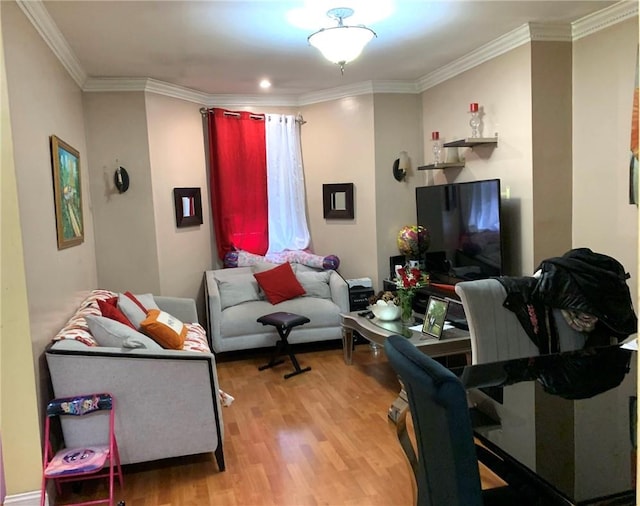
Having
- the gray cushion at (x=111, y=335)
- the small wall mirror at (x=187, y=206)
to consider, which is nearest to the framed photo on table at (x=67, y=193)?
the gray cushion at (x=111, y=335)

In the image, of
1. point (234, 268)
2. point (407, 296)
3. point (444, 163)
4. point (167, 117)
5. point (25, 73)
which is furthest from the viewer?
point (234, 268)

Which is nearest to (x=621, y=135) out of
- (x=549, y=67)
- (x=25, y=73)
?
(x=549, y=67)

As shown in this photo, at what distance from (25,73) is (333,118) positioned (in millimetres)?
3469

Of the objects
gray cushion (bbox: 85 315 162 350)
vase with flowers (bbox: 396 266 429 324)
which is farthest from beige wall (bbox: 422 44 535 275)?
gray cushion (bbox: 85 315 162 350)

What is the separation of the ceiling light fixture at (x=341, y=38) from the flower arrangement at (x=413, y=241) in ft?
7.17

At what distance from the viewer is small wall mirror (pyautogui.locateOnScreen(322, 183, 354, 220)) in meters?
5.73

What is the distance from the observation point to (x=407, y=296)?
4.15 meters

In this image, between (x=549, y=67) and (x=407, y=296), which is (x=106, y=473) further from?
(x=549, y=67)

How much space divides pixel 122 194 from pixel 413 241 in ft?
9.34

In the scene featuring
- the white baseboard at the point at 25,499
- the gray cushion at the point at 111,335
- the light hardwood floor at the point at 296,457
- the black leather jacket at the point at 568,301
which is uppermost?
the black leather jacket at the point at 568,301

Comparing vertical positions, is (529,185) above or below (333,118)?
below

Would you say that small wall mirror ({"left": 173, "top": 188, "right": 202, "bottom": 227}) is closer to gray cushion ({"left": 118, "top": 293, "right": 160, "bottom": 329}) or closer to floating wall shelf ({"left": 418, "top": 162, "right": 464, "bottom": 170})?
gray cushion ({"left": 118, "top": 293, "right": 160, "bottom": 329})

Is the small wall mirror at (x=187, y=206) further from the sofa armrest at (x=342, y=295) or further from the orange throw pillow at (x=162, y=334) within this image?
the orange throw pillow at (x=162, y=334)

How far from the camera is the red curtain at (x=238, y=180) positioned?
5711 millimetres
